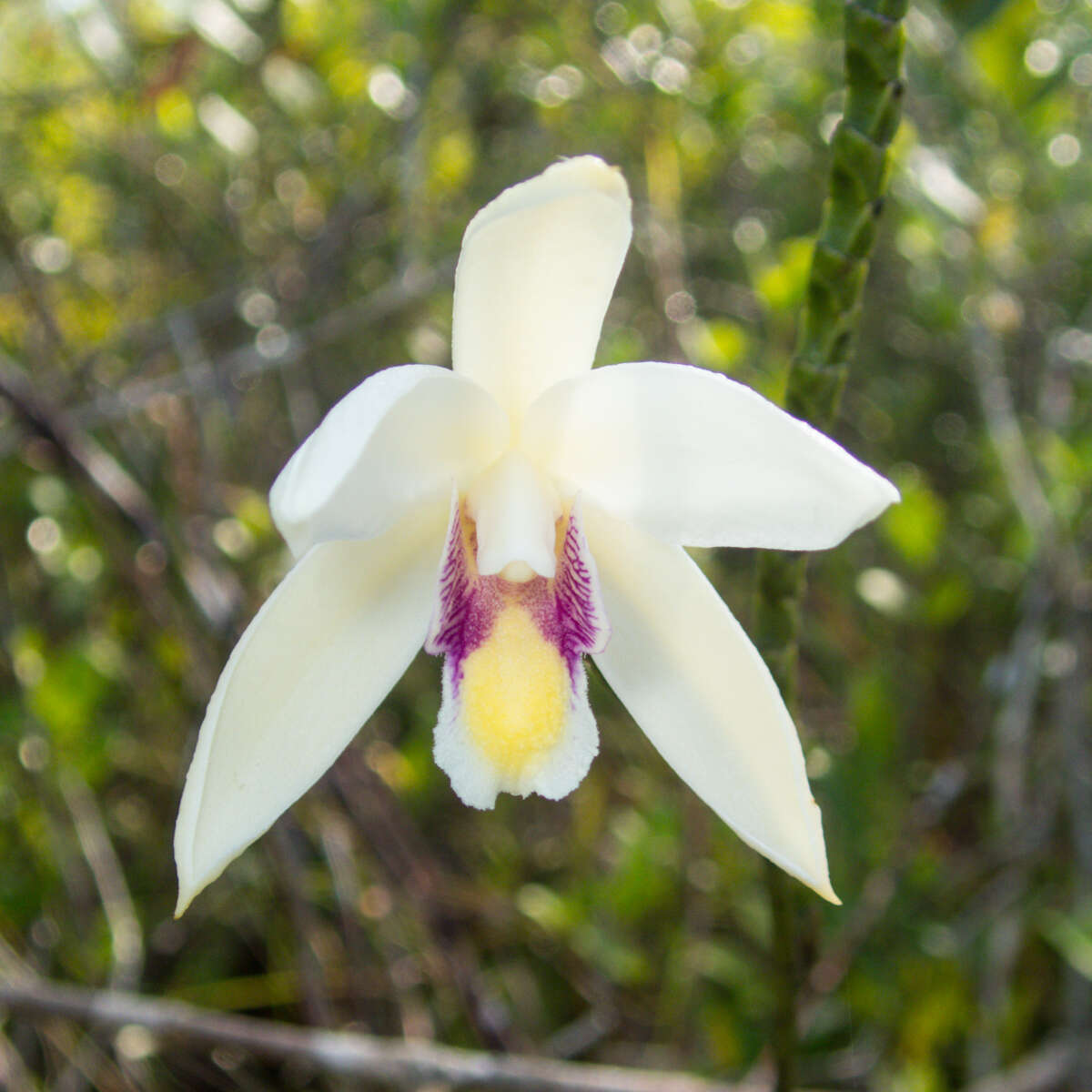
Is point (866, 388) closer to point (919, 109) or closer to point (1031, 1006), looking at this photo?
point (919, 109)

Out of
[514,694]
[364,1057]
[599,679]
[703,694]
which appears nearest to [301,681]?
[514,694]

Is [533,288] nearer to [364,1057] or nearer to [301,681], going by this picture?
[301,681]

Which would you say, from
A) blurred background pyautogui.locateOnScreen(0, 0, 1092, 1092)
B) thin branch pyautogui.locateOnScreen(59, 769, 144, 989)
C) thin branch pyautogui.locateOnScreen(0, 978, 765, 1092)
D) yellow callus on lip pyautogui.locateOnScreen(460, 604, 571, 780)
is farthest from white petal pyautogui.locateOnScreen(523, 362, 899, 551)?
thin branch pyautogui.locateOnScreen(59, 769, 144, 989)

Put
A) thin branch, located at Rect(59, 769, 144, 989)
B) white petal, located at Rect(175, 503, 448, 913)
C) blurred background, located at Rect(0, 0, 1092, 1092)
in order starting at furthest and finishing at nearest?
thin branch, located at Rect(59, 769, 144, 989) → blurred background, located at Rect(0, 0, 1092, 1092) → white petal, located at Rect(175, 503, 448, 913)

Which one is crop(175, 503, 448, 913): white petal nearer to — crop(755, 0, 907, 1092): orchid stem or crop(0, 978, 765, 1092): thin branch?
crop(755, 0, 907, 1092): orchid stem

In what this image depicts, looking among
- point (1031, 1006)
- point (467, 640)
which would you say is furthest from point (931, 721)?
point (467, 640)

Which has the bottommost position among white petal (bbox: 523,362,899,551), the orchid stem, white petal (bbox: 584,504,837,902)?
white petal (bbox: 584,504,837,902)

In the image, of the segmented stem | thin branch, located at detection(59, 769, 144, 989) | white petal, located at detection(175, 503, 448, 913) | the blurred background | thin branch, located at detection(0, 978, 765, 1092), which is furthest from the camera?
thin branch, located at detection(59, 769, 144, 989)

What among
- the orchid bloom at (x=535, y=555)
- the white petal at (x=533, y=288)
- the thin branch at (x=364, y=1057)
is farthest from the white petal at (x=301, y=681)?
the thin branch at (x=364, y=1057)
